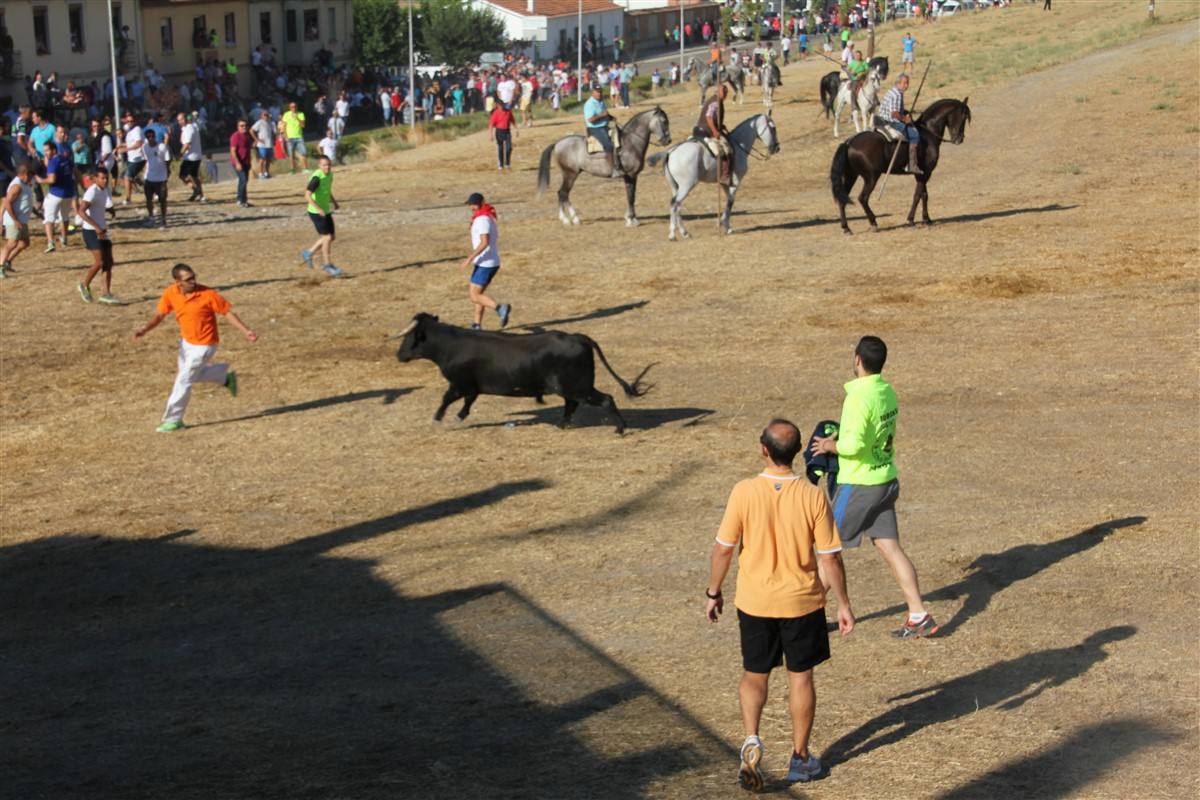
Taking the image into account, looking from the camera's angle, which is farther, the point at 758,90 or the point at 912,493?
the point at 758,90

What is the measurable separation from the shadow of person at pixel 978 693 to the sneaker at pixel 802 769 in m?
0.30

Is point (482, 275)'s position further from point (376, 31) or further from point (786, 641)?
point (376, 31)

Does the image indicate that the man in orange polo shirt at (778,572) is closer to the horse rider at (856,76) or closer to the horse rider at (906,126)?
the horse rider at (906,126)

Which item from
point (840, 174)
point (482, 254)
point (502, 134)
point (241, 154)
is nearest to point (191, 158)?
point (241, 154)

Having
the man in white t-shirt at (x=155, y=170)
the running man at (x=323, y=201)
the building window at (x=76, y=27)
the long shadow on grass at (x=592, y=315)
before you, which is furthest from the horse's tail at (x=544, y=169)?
the building window at (x=76, y=27)

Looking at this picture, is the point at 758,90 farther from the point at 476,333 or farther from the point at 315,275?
the point at 476,333

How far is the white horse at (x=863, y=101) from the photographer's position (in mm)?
37594

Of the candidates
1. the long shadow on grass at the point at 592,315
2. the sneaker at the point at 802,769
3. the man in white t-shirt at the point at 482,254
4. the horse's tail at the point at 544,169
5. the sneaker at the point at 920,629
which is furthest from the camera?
the horse's tail at the point at 544,169

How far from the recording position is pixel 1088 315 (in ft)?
62.7

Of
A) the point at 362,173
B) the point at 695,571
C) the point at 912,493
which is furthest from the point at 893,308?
the point at 362,173

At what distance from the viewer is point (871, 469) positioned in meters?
9.34

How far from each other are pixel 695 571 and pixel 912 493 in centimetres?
253

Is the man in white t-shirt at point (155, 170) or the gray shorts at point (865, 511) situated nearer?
the gray shorts at point (865, 511)

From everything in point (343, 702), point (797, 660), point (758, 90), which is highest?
point (758, 90)
